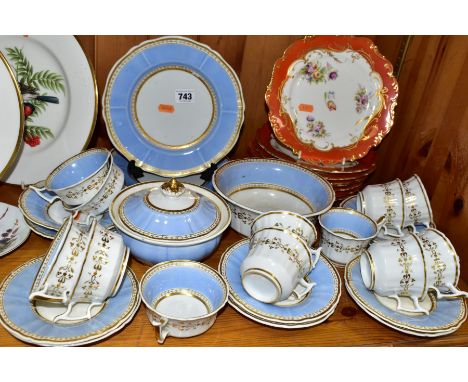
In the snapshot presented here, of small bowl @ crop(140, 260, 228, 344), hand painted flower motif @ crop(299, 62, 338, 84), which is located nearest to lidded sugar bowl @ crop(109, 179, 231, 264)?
small bowl @ crop(140, 260, 228, 344)

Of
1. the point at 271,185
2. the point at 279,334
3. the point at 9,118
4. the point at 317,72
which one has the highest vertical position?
the point at 317,72

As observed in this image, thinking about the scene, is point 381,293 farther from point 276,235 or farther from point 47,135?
point 47,135

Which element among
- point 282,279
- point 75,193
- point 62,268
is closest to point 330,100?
point 282,279

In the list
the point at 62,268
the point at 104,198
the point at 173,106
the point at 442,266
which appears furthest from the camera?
the point at 173,106

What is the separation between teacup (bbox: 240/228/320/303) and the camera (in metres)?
0.87

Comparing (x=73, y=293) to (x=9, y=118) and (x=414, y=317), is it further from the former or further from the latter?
(x=414, y=317)

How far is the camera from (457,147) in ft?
3.44

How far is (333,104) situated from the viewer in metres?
1.20

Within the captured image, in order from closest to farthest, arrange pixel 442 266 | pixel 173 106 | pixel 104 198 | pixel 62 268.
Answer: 1. pixel 62 268
2. pixel 442 266
3. pixel 104 198
4. pixel 173 106

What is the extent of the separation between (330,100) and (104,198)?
0.60 m

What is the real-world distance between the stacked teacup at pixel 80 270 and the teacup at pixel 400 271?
48 centimetres

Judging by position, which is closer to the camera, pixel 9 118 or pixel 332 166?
pixel 9 118

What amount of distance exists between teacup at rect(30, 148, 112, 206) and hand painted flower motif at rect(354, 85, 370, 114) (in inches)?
24.0
